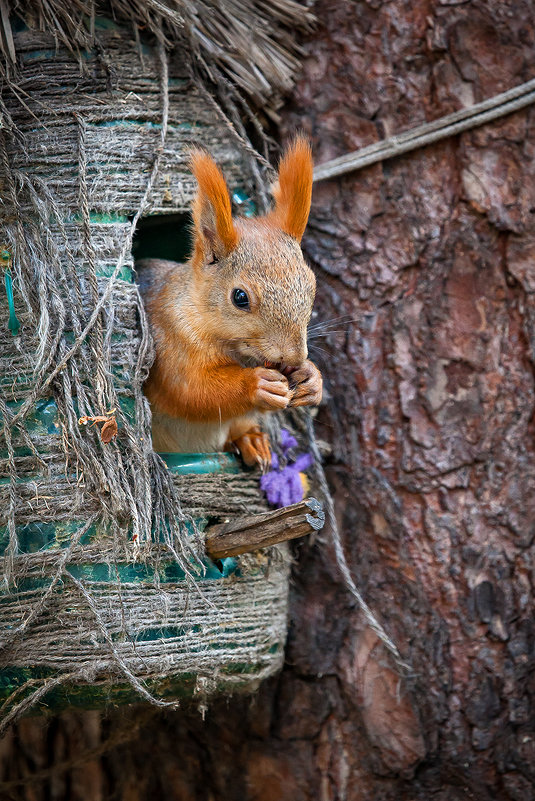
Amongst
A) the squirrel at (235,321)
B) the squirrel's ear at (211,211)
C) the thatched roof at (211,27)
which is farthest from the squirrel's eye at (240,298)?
the thatched roof at (211,27)

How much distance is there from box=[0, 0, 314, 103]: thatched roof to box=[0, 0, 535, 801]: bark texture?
0.08 meters

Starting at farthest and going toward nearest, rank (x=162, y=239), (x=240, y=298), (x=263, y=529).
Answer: (x=162, y=239)
(x=240, y=298)
(x=263, y=529)

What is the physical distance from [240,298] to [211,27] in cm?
71

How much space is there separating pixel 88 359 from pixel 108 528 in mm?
359

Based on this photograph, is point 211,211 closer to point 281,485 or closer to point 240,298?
point 240,298

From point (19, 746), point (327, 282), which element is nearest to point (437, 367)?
point (327, 282)

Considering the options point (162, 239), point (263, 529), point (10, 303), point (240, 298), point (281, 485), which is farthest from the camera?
point (162, 239)

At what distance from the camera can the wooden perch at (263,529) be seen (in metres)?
1.81

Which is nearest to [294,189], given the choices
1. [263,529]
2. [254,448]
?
[254,448]

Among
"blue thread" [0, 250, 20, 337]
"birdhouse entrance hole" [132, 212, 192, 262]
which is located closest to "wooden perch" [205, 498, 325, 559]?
"blue thread" [0, 250, 20, 337]

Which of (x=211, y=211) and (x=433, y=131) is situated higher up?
(x=433, y=131)

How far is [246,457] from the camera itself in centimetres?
231

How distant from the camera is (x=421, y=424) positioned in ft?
7.81

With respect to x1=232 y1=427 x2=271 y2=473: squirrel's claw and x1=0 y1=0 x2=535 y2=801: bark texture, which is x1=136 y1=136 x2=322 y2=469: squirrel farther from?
x1=0 y1=0 x2=535 y2=801: bark texture
